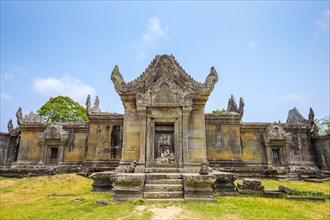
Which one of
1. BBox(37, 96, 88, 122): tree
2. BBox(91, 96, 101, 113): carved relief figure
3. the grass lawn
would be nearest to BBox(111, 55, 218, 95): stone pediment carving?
the grass lawn

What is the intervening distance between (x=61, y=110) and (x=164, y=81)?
28452mm

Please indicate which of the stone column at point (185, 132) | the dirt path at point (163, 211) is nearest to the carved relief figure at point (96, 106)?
the stone column at point (185, 132)

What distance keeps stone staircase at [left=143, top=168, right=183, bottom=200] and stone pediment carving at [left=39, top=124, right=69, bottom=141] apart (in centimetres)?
1232

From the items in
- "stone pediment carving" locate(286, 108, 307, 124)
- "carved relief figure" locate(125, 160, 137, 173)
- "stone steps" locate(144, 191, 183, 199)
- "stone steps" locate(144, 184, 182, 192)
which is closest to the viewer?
"stone steps" locate(144, 191, 183, 199)

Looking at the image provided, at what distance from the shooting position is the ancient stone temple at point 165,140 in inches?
404

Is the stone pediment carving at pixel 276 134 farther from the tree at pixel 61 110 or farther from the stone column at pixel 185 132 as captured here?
the tree at pixel 61 110

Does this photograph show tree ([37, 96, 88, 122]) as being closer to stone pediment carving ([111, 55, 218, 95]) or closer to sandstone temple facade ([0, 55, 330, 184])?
sandstone temple facade ([0, 55, 330, 184])

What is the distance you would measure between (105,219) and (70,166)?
1378 cm

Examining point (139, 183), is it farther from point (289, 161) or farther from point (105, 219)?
point (289, 161)

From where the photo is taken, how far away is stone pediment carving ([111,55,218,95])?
10680mm

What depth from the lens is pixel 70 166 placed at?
17.8 meters

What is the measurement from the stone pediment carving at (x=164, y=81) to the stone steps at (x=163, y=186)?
402 centimetres

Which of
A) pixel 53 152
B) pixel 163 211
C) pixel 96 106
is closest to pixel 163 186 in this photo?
pixel 163 211

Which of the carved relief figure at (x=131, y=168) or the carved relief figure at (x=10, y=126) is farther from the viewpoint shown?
the carved relief figure at (x=10, y=126)
